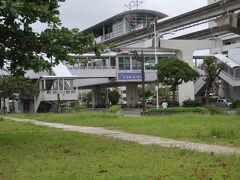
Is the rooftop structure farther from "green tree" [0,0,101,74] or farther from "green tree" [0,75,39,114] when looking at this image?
"green tree" [0,0,101,74]

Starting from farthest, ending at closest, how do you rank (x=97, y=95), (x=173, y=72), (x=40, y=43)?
(x=97, y=95) → (x=173, y=72) → (x=40, y=43)

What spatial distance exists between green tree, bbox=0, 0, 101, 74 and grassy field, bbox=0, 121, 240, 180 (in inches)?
137

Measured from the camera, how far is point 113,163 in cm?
1130

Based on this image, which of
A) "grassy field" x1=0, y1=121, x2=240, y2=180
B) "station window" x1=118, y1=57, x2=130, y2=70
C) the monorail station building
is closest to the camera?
"grassy field" x1=0, y1=121, x2=240, y2=180

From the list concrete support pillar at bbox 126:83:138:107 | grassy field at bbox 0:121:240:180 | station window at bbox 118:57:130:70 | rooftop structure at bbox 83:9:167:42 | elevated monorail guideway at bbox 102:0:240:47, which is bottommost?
grassy field at bbox 0:121:240:180

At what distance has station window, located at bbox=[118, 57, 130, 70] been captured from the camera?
8038cm

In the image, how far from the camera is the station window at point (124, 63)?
3164 inches

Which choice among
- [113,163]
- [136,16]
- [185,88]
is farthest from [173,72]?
[136,16]

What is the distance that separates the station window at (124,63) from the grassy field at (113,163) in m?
64.8

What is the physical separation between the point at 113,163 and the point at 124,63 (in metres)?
69.6

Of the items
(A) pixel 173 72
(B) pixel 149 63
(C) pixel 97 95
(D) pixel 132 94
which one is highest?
(B) pixel 149 63

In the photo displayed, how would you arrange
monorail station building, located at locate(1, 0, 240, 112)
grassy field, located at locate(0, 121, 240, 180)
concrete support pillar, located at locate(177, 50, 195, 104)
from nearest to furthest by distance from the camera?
1. grassy field, located at locate(0, 121, 240, 180)
2. monorail station building, located at locate(1, 0, 240, 112)
3. concrete support pillar, located at locate(177, 50, 195, 104)

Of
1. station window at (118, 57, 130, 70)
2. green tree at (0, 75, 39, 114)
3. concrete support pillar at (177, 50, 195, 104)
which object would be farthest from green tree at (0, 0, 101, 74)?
station window at (118, 57, 130, 70)

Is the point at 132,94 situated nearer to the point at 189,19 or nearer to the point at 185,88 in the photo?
the point at 185,88
